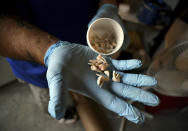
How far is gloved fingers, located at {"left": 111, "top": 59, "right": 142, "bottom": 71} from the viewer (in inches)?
25.2

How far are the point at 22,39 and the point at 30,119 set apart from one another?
102 centimetres

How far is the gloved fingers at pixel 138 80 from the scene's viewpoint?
0.62 m

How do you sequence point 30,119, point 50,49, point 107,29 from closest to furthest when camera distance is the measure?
point 50,49
point 107,29
point 30,119

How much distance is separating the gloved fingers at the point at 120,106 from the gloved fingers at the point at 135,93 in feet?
0.12

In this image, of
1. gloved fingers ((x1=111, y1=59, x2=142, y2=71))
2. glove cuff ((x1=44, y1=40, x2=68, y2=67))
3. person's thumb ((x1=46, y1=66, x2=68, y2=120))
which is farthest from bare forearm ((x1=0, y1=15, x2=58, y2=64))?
gloved fingers ((x1=111, y1=59, x2=142, y2=71))

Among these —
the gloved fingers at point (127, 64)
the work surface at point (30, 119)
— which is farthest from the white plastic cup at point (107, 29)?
the work surface at point (30, 119)

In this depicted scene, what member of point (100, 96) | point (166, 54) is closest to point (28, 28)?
point (100, 96)

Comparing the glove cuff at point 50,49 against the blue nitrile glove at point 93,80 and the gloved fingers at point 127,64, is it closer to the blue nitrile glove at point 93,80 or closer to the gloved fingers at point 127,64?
the blue nitrile glove at point 93,80

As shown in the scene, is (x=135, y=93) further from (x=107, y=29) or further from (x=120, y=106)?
(x=107, y=29)

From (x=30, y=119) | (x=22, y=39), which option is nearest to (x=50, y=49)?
(x=22, y=39)

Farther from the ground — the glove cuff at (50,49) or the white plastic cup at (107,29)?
the white plastic cup at (107,29)

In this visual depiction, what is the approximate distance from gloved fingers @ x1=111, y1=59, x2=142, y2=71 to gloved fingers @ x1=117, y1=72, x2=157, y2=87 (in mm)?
37

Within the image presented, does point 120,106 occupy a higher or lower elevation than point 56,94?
lower

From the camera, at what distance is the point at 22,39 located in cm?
63
